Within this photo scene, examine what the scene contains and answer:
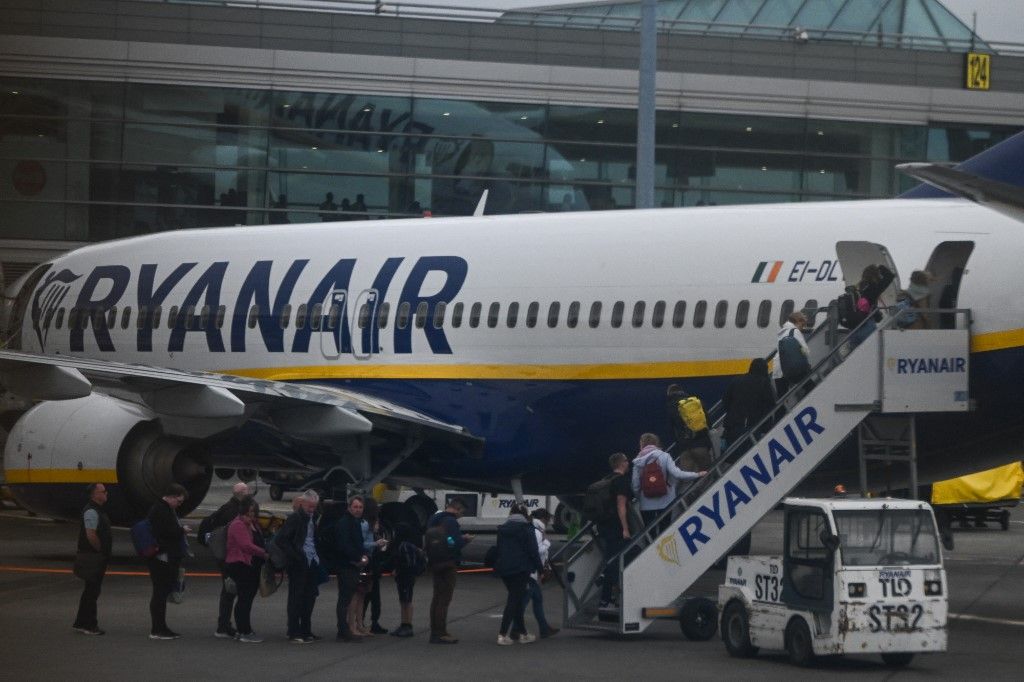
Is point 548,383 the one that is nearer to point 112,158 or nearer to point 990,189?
point 990,189

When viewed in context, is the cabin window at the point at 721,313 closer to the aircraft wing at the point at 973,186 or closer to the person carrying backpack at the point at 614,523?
the person carrying backpack at the point at 614,523

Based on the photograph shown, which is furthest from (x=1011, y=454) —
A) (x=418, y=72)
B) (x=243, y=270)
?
(x=418, y=72)

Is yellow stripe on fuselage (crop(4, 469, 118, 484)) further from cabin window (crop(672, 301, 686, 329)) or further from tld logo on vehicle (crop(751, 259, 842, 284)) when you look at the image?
tld logo on vehicle (crop(751, 259, 842, 284))

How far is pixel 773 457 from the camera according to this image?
17812mm

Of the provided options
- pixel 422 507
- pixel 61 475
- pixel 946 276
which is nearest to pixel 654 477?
pixel 946 276

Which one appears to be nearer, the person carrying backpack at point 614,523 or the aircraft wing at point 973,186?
the aircraft wing at point 973,186

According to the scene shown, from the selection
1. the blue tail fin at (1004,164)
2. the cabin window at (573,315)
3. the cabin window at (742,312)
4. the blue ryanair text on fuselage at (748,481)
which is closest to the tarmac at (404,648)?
the blue ryanair text on fuselage at (748,481)

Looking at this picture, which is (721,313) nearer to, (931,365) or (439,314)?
(931,365)

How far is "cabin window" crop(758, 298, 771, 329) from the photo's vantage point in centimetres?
2034

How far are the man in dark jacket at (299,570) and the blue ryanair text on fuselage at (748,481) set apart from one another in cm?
396

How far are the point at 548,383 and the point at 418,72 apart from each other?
22423 mm

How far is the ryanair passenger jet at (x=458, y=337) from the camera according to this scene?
64.2 feet

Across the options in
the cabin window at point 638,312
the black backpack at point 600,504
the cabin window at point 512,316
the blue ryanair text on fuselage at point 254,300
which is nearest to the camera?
the black backpack at point 600,504

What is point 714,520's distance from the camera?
57.7 ft
